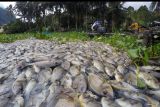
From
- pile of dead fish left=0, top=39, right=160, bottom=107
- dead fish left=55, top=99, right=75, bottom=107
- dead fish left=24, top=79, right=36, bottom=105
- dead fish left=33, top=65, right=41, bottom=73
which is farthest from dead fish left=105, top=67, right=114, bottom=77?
dead fish left=55, top=99, right=75, bottom=107

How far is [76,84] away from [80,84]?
5cm

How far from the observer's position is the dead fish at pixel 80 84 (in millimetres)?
3510

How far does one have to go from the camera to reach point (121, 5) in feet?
146

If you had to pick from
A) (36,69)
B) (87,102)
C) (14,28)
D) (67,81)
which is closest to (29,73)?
(36,69)

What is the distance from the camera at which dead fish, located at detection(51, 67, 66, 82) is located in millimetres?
3908

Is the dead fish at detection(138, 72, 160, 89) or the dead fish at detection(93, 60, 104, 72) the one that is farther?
the dead fish at detection(93, 60, 104, 72)

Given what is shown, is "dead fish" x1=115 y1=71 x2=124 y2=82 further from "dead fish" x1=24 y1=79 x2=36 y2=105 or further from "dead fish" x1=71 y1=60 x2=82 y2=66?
"dead fish" x1=24 y1=79 x2=36 y2=105

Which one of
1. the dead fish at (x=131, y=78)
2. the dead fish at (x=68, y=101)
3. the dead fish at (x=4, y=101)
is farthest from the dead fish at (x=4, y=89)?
the dead fish at (x=131, y=78)

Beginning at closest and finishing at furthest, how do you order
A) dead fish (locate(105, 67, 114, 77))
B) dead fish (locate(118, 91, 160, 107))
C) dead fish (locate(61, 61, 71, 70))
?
dead fish (locate(118, 91, 160, 107))
dead fish (locate(105, 67, 114, 77))
dead fish (locate(61, 61, 71, 70))

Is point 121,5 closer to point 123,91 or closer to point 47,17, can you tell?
point 47,17

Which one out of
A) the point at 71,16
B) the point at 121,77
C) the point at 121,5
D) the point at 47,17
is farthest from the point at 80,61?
the point at 47,17

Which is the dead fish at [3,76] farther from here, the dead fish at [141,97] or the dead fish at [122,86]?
the dead fish at [141,97]

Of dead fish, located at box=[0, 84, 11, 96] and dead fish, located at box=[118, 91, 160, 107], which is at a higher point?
dead fish, located at box=[118, 91, 160, 107]

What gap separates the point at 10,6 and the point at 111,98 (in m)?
66.2
